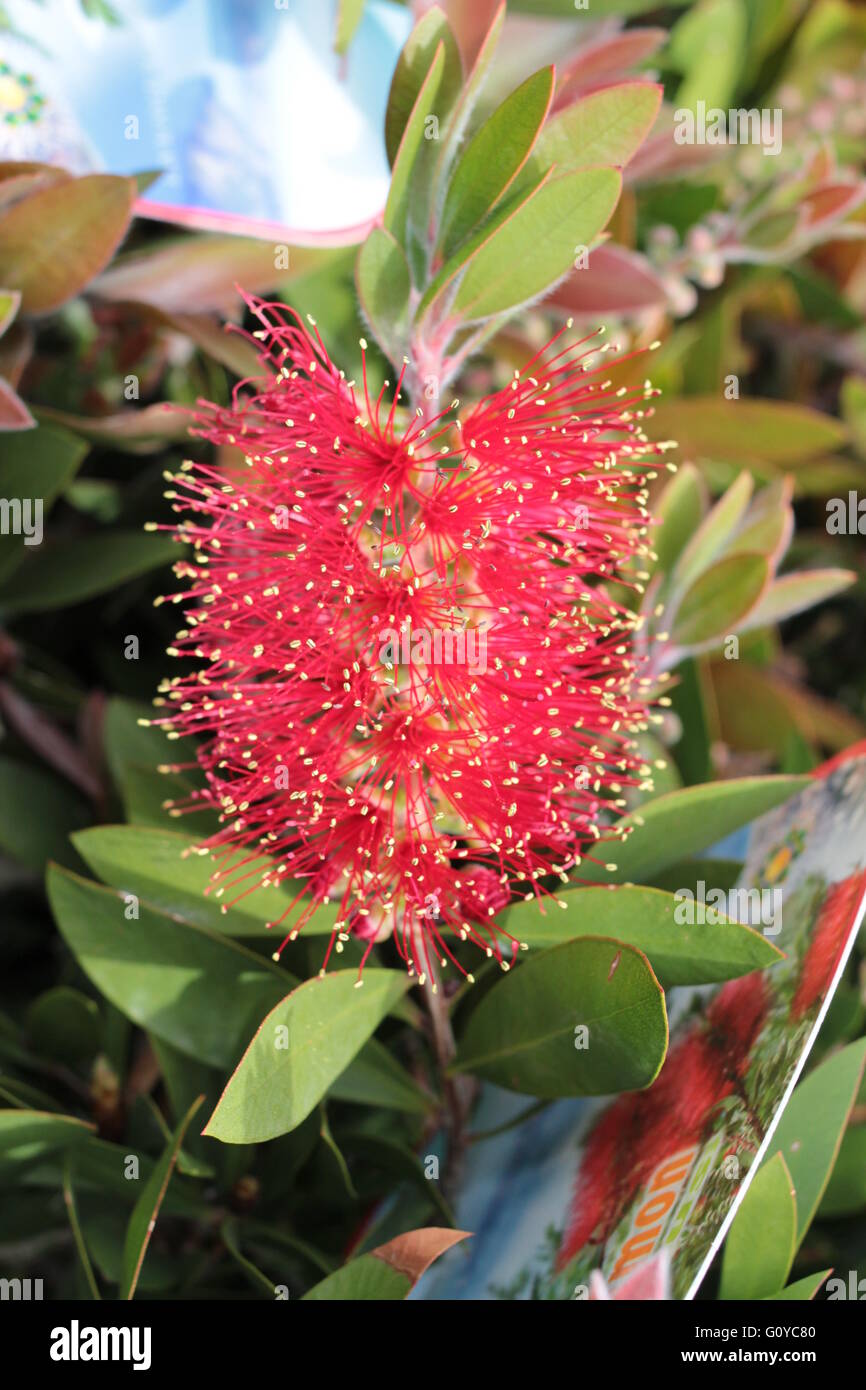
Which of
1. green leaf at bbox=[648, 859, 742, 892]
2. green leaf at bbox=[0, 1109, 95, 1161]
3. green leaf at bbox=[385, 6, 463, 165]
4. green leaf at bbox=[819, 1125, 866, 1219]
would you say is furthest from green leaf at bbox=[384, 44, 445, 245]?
green leaf at bbox=[819, 1125, 866, 1219]

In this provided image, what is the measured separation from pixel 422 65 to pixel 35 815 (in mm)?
526

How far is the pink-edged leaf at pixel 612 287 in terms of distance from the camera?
819 millimetres

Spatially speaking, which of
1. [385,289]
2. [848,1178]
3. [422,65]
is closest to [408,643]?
[385,289]

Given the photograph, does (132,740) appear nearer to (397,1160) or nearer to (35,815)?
(35,815)

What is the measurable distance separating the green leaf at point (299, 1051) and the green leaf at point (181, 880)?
46 mm

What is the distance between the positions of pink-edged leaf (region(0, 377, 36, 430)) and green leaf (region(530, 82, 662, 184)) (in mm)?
313

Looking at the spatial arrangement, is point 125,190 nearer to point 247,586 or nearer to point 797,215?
point 247,586

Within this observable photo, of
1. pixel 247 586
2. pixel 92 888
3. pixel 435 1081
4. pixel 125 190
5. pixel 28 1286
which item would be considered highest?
pixel 125 190

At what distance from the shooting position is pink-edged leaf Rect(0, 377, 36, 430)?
67 centimetres

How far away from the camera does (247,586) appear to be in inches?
24.3

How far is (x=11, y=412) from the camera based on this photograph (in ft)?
2.22

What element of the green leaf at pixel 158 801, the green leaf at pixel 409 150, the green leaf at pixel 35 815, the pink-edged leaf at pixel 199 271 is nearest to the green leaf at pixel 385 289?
the green leaf at pixel 409 150

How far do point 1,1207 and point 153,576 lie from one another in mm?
450
